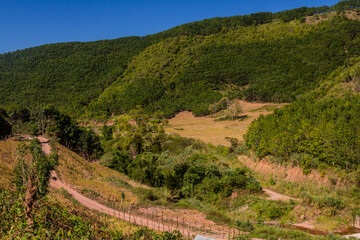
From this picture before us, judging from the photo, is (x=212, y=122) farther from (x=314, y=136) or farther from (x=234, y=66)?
(x=314, y=136)

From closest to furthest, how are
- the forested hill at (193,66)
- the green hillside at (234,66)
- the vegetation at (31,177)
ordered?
the vegetation at (31,177) → the green hillside at (234,66) → the forested hill at (193,66)

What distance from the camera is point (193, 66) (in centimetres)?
14262

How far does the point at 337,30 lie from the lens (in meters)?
131

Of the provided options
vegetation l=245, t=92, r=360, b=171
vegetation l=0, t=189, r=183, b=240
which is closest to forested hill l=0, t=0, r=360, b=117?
vegetation l=245, t=92, r=360, b=171

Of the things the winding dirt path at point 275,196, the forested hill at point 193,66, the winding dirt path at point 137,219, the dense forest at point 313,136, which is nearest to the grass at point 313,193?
the winding dirt path at point 275,196

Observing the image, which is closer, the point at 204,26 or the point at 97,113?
the point at 97,113

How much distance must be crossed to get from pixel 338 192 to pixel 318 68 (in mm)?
106904

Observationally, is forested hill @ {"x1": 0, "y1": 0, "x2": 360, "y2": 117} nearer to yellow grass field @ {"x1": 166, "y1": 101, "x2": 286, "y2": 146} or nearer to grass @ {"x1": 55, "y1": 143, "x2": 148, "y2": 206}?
yellow grass field @ {"x1": 166, "y1": 101, "x2": 286, "y2": 146}

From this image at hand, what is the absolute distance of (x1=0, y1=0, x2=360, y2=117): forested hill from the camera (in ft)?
387

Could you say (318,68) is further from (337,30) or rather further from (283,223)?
(283,223)

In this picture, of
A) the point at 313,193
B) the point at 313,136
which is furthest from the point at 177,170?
the point at 313,136

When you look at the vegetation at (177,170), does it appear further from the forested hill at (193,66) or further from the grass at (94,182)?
the forested hill at (193,66)

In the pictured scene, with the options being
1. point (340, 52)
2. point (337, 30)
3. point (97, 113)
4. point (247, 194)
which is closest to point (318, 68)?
point (340, 52)

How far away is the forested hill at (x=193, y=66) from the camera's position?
387 feet
